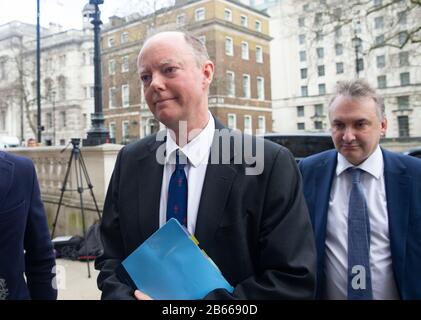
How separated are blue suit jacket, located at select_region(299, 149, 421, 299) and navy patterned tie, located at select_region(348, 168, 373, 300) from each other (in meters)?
0.13

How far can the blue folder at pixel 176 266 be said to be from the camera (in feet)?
4.69

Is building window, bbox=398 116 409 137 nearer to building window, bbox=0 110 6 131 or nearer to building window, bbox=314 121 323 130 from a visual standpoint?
building window, bbox=314 121 323 130

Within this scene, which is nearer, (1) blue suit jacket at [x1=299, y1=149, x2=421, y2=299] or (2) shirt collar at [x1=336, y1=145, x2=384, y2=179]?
(1) blue suit jacket at [x1=299, y1=149, x2=421, y2=299]

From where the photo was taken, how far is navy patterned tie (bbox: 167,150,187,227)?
1650mm

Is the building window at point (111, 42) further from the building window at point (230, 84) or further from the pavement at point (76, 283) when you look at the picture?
the pavement at point (76, 283)

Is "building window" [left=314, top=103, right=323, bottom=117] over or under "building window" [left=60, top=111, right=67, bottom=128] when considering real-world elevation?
over

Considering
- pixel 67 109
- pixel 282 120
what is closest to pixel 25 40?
pixel 67 109

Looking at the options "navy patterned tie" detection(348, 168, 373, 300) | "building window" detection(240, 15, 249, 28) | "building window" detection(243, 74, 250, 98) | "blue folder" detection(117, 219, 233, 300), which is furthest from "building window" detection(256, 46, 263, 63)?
"blue folder" detection(117, 219, 233, 300)

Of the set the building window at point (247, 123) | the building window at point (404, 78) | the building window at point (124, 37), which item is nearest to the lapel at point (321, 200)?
the building window at point (124, 37)

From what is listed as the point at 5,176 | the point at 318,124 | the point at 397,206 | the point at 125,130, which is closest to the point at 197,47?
the point at 5,176

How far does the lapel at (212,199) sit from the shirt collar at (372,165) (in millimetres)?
974

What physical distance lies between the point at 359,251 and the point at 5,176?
74.1 inches

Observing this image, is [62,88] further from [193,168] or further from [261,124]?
[193,168]

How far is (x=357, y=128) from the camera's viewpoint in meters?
2.29
